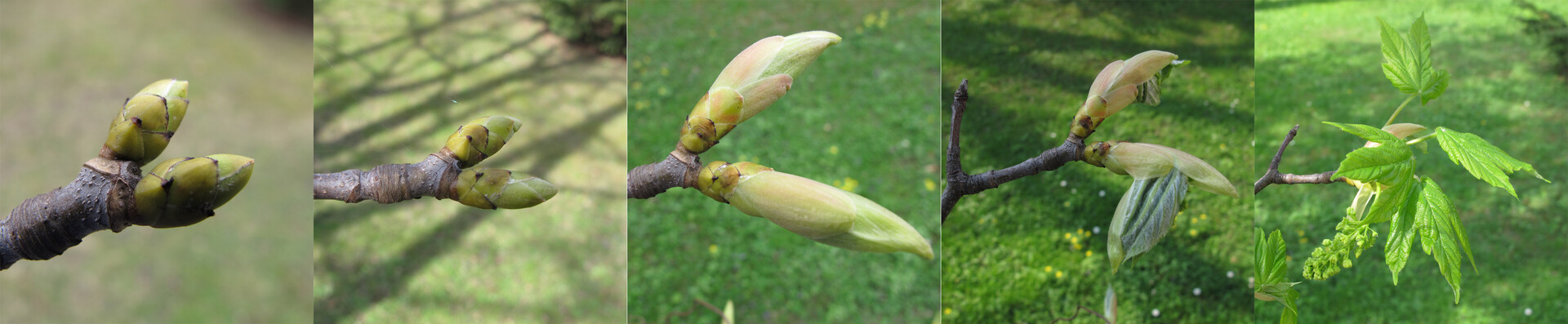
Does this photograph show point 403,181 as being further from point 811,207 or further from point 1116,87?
point 1116,87

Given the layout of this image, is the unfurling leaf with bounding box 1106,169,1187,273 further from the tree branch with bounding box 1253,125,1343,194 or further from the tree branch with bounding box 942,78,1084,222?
the tree branch with bounding box 1253,125,1343,194

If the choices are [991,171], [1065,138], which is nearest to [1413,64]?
[1065,138]

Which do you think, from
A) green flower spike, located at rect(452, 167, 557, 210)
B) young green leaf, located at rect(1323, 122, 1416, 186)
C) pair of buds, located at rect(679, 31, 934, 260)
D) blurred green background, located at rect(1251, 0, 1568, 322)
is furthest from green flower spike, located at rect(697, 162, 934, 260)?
blurred green background, located at rect(1251, 0, 1568, 322)

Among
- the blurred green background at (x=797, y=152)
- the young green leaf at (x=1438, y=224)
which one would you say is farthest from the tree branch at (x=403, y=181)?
the young green leaf at (x=1438, y=224)

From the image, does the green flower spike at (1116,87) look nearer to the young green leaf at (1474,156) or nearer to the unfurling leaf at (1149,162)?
the unfurling leaf at (1149,162)

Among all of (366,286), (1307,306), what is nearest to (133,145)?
(366,286)

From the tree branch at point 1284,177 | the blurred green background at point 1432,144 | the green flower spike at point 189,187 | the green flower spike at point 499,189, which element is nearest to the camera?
the green flower spike at point 189,187

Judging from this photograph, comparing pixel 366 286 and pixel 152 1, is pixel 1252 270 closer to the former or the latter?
pixel 366 286
